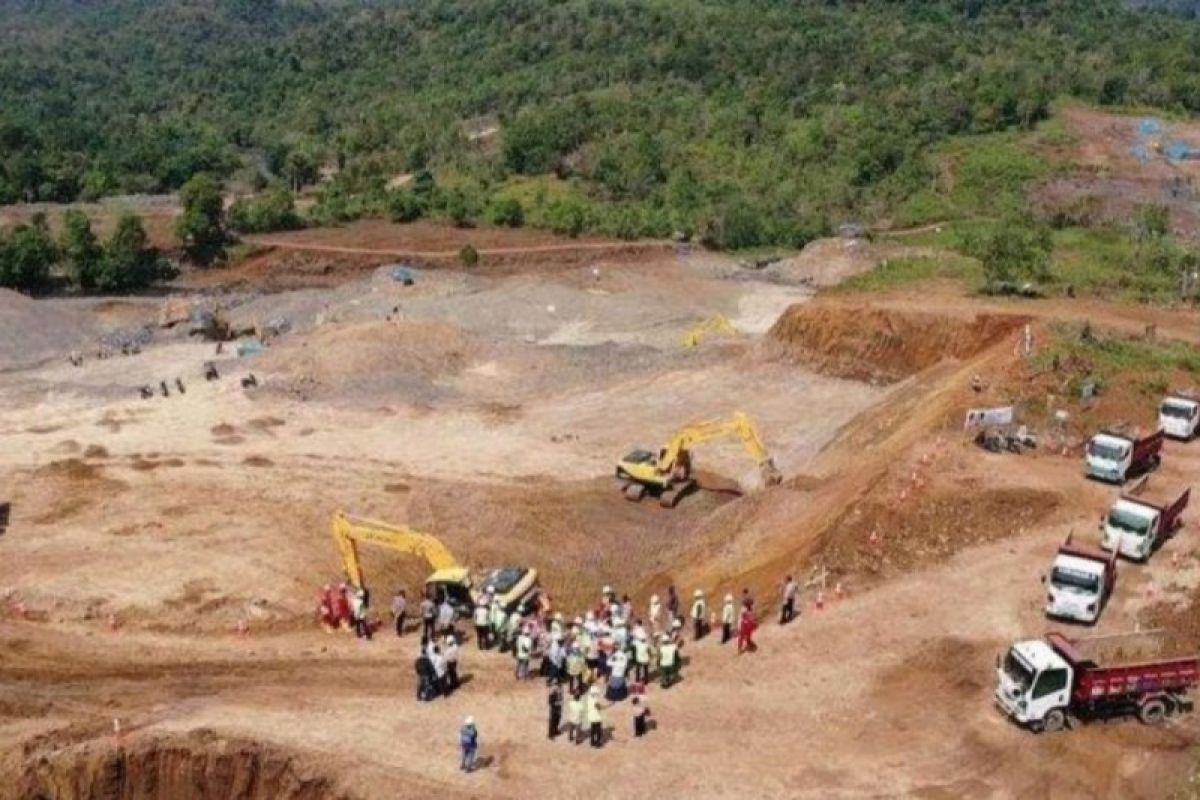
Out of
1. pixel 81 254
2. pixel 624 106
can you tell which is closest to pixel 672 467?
pixel 81 254

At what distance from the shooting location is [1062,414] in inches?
1672

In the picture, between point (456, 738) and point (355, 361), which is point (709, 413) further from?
point (456, 738)

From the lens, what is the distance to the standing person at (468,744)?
2569 centimetres

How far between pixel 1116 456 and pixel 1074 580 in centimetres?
857

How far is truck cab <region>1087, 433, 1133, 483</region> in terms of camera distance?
3825 centimetres

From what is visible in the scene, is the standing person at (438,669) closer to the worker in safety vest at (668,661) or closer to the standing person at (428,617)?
the standing person at (428,617)

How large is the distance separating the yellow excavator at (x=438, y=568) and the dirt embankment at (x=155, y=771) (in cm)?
822

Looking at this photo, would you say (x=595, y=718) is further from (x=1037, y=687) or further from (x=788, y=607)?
(x=1037, y=687)

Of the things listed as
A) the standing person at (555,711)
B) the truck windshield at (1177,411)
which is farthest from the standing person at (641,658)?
the truck windshield at (1177,411)

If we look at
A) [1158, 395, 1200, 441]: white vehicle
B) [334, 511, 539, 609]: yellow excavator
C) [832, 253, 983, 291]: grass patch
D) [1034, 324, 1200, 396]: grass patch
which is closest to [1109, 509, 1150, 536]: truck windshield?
[1158, 395, 1200, 441]: white vehicle

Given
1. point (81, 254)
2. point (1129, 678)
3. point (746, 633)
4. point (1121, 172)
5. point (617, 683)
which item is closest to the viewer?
point (1129, 678)

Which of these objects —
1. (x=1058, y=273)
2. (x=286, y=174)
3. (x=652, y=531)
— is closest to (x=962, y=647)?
(x=652, y=531)

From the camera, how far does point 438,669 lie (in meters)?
29.2

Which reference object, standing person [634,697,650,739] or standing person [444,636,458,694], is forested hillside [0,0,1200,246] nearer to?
standing person [444,636,458,694]
